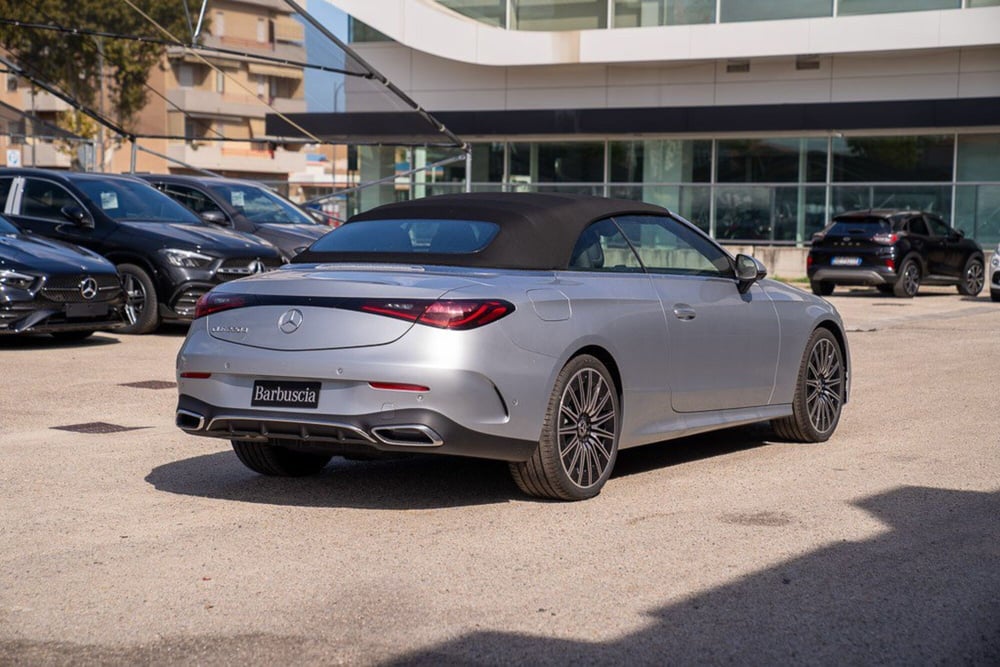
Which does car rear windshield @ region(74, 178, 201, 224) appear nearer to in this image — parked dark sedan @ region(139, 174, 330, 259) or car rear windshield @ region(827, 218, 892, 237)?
parked dark sedan @ region(139, 174, 330, 259)

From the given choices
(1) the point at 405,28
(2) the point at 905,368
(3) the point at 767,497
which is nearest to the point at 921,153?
(1) the point at 405,28

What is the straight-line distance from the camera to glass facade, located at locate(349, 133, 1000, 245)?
35.8 m

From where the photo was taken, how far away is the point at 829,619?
519cm

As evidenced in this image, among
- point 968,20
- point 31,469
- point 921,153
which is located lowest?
point 31,469

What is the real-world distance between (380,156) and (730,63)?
10.9m

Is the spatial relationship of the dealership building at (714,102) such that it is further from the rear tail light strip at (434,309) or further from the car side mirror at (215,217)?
the rear tail light strip at (434,309)

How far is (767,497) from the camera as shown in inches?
298

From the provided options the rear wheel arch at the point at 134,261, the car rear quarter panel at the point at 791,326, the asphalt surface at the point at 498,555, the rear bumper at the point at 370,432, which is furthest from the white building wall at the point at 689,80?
the rear bumper at the point at 370,432

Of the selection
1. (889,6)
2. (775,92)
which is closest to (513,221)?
(889,6)

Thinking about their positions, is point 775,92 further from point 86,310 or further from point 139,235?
point 86,310

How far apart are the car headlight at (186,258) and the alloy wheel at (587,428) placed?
992 centimetres

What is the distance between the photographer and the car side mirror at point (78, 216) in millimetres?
16938

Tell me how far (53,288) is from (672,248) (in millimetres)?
8161

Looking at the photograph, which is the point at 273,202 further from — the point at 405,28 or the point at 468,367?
the point at 405,28
